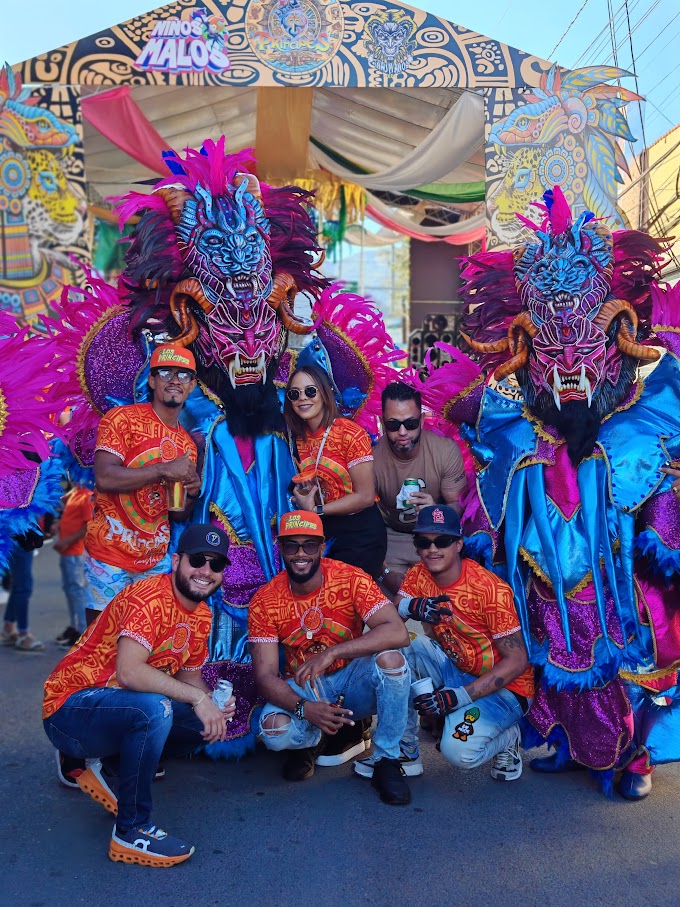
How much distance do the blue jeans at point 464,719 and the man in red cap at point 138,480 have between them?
109cm

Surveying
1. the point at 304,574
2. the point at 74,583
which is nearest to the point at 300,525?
the point at 304,574

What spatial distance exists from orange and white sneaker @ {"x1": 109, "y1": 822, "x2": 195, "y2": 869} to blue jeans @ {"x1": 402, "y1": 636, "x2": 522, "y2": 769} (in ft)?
3.35

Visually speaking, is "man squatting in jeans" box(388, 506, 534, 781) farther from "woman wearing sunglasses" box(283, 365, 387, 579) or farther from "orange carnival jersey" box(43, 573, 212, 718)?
"orange carnival jersey" box(43, 573, 212, 718)

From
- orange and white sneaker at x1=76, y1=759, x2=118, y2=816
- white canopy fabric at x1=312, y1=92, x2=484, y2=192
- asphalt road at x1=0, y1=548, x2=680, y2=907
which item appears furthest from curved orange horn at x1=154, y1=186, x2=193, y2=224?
white canopy fabric at x1=312, y1=92, x2=484, y2=192

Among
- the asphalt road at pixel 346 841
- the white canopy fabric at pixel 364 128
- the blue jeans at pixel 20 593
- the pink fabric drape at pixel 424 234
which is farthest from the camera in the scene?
the pink fabric drape at pixel 424 234

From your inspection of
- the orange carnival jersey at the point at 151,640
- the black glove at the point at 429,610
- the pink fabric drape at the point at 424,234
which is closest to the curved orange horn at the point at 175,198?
the orange carnival jersey at the point at 151,640

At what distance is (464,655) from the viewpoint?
→ 11.3ft

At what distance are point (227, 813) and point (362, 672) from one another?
677 mm

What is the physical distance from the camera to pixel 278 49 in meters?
7.71

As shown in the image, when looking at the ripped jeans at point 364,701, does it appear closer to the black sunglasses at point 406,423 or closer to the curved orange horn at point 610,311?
the black sunglasses at point 406,423

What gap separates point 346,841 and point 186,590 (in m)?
0.97

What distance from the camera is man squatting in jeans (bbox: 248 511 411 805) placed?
3213 mm

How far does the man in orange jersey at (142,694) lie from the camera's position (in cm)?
276

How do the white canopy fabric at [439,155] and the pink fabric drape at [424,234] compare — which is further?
the pink fabric drape at [424,234]
